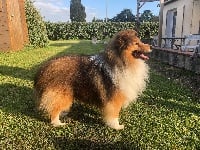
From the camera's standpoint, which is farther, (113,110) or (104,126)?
(104,126)

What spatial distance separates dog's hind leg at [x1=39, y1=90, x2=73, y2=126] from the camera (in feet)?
16.6

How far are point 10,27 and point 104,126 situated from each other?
1228 cm

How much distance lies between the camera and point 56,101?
16.6ft

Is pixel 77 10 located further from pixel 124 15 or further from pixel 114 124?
pixel 114 124

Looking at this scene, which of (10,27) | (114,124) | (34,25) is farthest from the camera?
(34,25)

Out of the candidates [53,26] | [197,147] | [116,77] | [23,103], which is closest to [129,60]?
[116,77]

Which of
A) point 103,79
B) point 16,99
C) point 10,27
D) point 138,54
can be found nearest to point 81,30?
point 10,27

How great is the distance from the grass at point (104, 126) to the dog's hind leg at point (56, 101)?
28 centimetres

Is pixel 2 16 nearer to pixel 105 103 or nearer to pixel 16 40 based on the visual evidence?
pixel 16 40

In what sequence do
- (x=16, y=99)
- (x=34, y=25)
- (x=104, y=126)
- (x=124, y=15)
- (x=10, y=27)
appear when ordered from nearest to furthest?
1. (x=104, y=126)
2. (x=16, y=99)
3. (x=10, y=27)
4. (x=34, y=25)
5. (x=124, y=15)

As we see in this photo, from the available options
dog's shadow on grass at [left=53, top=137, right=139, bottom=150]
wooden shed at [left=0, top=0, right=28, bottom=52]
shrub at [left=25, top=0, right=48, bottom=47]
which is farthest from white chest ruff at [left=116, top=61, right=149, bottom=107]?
shrub at [left=25, top=0, right=48, bottom=47]

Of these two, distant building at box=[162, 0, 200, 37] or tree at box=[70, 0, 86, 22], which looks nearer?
distant building at box=[162, 0, 200, 37]

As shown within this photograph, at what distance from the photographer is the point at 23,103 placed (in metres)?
6.53

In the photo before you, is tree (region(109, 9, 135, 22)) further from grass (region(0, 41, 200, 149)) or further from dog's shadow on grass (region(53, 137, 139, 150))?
dog's shadow on grass (region(53, 137, 139, 150))
